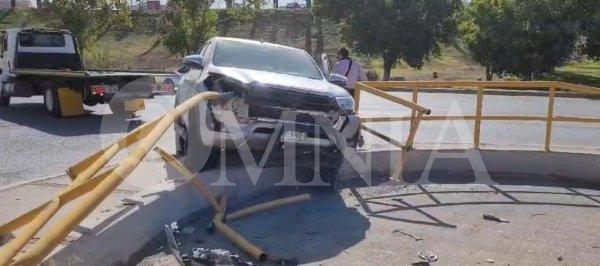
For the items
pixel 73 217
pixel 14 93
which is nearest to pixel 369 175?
pixel 73 217

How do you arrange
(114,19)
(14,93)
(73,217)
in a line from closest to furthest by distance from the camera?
(73,217) < (14,93) < (114,19)

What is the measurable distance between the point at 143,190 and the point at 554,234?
13.3 feet

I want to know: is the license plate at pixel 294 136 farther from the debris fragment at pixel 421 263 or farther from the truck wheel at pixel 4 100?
the truck wheel at pixel 4 100

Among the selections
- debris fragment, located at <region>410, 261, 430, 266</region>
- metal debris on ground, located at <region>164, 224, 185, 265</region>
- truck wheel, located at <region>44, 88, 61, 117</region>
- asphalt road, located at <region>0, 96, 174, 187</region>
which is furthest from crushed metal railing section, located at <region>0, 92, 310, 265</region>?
truck wheel, located at <region>44, 88, 61, 117</region>

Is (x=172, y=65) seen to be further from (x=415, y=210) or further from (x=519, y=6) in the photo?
(x=415, y=210)

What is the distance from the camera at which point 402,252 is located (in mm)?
5414

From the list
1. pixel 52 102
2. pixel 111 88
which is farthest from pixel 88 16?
pixel 111 88

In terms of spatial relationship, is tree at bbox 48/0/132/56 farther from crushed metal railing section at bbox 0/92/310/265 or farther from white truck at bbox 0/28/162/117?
crushed metal railing section at bbox 0/92/310/265

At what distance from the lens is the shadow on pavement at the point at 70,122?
12.2 meters

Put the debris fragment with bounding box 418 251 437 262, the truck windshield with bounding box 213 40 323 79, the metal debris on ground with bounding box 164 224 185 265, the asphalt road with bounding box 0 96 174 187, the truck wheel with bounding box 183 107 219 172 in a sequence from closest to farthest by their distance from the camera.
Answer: the metal debris on ground with bounding box 164 224 185 265
the debris fragment with bounding box 418 251 437 262
the truck wheel with bounding box 183 107 219 172
the truck windshield with bounding box 213 40 323 79
the asphalt road with bounding box 0 96 174 187

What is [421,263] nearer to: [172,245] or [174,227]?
[172,245]

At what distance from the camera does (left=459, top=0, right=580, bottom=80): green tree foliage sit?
32.0 m

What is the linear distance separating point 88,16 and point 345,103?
28.3 metres

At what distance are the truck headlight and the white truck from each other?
8.15 m
